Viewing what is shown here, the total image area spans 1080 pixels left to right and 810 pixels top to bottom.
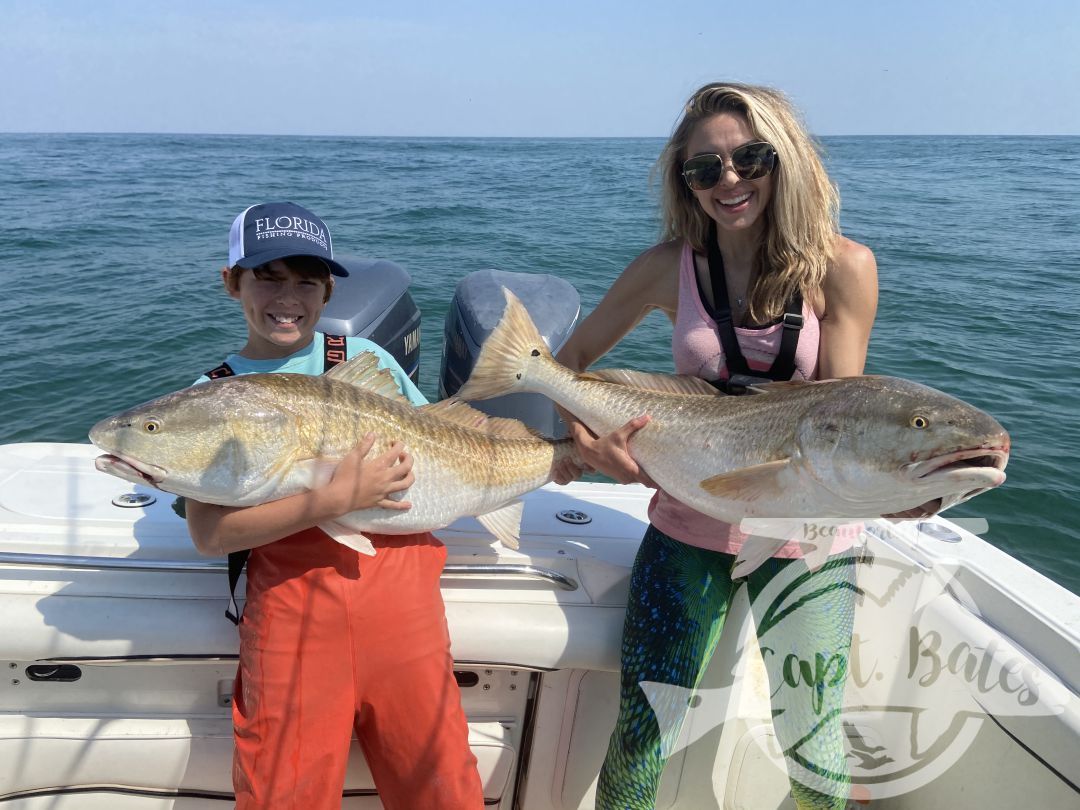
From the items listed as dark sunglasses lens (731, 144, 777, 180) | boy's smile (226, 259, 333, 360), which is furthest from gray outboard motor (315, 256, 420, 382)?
dark sunglasses lens (731, 144, 777, 180)

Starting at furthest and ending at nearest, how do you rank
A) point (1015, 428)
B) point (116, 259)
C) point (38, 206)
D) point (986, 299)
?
1. point (38, 206)
2. point (116, 259)
3. point (986, 299)
4. point (1015, 428)

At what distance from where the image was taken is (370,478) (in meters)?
2.10

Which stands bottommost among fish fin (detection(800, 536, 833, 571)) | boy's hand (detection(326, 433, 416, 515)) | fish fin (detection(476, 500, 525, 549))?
fish fin (detection(476, 500, 525, 549))

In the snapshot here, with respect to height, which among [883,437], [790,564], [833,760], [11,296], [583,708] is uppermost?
[883,437]

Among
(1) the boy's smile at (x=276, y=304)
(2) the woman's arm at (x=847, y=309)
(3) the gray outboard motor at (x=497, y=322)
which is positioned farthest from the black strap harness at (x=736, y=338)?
(3) the gray outboard motor at (x=497, y=322)

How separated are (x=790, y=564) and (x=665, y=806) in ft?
3.94

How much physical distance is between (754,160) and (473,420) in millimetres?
1199

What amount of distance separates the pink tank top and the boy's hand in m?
0.85

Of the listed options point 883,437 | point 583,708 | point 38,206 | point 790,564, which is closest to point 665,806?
point 583,708

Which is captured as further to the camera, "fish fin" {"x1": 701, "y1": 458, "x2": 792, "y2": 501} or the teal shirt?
the teal shirt

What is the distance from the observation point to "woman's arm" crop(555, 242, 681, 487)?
7.74ft

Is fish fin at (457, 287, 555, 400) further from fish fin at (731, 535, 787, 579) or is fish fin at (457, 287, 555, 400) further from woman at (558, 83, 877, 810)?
fish fin at (731, 535, 787, 579)

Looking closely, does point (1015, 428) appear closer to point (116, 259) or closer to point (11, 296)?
point (11, 296)

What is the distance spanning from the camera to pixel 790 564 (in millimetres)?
2297
